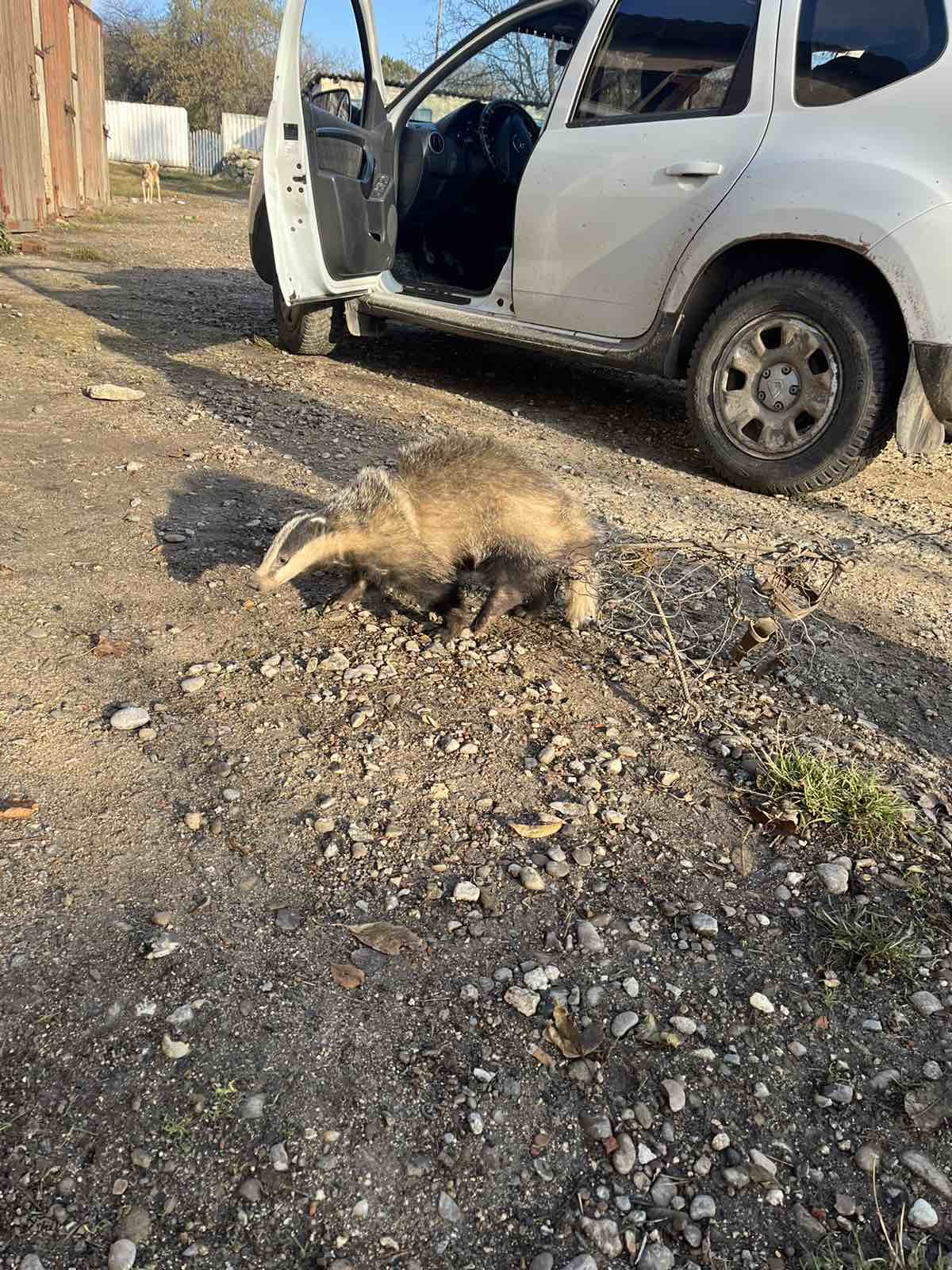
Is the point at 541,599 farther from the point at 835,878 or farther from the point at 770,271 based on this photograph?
the point at 770,271

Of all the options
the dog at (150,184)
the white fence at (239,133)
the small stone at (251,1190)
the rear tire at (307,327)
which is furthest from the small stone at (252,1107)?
the white fence at (239,133)

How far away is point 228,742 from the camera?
314cm

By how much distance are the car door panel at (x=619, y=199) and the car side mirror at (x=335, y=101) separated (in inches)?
92.1

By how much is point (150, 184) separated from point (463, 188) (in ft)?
62.7

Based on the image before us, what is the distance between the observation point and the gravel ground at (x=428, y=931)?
1.83 m

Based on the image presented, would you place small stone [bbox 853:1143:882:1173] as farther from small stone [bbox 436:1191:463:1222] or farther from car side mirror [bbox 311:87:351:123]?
car side mirror [bbox 311:87:351:123]

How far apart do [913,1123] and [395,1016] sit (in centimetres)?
121

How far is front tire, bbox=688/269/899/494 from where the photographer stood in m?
5.05

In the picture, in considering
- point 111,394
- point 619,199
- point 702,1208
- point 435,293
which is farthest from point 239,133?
point 702,1208

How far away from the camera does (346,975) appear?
90.4 inches

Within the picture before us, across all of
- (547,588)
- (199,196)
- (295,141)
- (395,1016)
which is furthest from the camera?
(199,196)

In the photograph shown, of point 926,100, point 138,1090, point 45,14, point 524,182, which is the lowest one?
point 138,1090

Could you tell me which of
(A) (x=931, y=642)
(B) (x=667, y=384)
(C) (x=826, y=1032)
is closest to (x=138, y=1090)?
(C) (x=826, y=1032)

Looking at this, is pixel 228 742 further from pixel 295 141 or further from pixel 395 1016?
pixel 295 141
